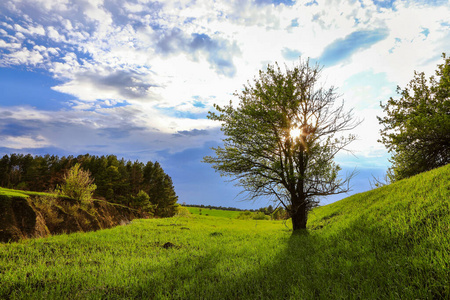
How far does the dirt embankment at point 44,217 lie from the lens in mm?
10516

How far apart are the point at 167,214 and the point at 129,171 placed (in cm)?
1686

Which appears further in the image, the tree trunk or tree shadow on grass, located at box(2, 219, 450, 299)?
the tree trunk

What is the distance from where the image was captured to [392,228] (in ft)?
22.7

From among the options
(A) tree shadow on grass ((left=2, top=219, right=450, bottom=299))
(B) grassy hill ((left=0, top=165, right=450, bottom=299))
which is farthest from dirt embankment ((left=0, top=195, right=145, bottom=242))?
(A) tree shadow on grass ((left=2, top=219, right=450, bottom=299))

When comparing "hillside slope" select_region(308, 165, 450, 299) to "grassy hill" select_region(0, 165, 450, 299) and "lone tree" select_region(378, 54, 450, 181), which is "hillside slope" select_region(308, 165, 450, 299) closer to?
"grassy hill" select_region(0, 165, 450, 299)

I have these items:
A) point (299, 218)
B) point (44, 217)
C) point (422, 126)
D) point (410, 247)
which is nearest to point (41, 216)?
point (44, 217)

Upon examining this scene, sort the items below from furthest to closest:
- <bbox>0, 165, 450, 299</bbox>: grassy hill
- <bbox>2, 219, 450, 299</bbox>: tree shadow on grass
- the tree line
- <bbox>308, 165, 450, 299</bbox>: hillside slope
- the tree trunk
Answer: the tree line, the tree trunk, <bbox>0, 165, 450, 299</bbox>: grassy hill, <bbox>2, 219, 450, 299</bbox>: tree shadow on grass, <bbox>308, 165, 450, 299</bbox>: hillside slope

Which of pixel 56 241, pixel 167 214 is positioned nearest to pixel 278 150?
pixel 56 241

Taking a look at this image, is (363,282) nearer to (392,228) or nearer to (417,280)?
(417,280)

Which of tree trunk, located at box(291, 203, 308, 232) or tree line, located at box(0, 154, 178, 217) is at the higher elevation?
tree line, located at box(0, 154, 178, 217)

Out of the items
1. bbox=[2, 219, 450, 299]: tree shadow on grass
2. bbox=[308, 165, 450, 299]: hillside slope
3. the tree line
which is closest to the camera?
bbox=[308, 165, 450, 299]: hillside slope

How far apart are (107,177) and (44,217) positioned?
146 feet

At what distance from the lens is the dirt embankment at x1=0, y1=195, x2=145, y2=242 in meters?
10.5

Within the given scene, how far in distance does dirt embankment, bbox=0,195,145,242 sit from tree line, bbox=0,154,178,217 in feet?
123
